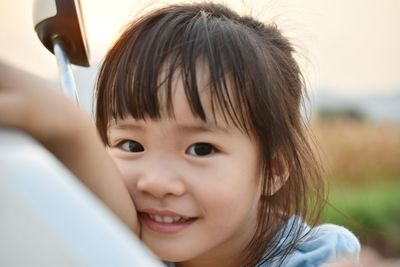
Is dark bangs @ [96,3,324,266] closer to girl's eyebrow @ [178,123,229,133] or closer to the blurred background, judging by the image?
girl's eyebrow @ [178,123,229,133]

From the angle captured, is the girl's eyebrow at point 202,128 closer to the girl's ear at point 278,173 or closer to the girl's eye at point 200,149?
the girl's eye at point 200,149

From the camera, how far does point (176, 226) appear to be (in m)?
0.78

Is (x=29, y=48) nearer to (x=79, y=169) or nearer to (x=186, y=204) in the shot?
(x=186, y=204)

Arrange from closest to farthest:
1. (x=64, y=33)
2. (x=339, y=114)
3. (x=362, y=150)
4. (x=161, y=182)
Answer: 1. (x=161, y=182)
2. (x=64, y=33)
3. (x=362, y=150)
4. (x=339, y=114)

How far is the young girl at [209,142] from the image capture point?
0.77m

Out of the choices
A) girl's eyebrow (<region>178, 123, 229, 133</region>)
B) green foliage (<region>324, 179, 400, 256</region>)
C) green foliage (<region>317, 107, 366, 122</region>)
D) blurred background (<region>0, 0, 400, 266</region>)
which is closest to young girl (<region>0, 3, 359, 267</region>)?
girl's eyebrow (<region>178, 123, 229, 133</region>)

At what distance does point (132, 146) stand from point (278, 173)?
241 mm

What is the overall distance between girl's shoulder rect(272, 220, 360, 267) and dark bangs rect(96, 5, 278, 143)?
0.65 ft

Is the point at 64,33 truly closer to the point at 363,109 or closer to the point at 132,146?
the point at 132,146

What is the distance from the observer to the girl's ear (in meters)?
0.93

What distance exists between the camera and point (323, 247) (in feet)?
3.02

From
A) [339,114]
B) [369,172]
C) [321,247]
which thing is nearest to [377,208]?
[369,172]

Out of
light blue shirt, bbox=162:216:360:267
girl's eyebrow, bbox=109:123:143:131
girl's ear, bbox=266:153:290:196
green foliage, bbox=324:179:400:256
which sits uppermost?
girl's eyebrow, bbox=109:123:143:131

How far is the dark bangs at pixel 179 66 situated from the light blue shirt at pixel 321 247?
0.20 meters
